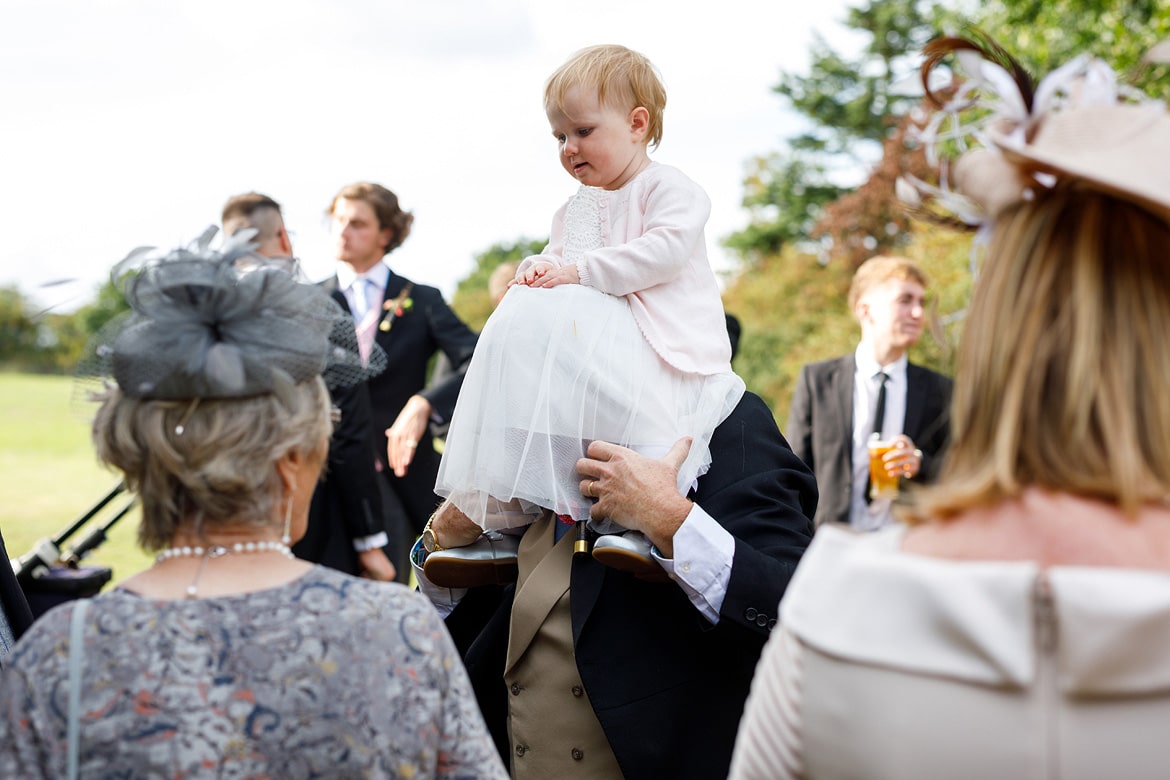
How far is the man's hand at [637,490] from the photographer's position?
2.49 metres

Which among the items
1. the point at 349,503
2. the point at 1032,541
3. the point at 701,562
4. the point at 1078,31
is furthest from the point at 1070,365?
the point at 1078,31

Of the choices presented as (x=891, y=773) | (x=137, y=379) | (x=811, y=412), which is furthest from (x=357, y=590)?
(x=811, y=412)

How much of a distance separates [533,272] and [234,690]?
4.60 ft

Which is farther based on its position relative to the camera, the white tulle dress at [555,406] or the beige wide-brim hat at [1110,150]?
the white tulle dress at [555,406]

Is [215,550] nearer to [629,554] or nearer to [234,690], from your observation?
[234,690]

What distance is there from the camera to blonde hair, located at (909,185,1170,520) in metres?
1.43

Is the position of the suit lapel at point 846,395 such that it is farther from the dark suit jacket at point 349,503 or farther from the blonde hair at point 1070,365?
the blonde hair at point 1070,365

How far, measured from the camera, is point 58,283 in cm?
198

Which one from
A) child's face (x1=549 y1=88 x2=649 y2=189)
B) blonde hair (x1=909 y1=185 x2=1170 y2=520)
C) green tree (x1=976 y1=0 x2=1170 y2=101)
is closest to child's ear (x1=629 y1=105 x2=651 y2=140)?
child's face (x1=549 y1=88 x2=649 y2=189)

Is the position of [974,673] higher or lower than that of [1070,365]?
lower

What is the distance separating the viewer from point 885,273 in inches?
243

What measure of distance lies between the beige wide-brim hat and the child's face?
4.88 feet

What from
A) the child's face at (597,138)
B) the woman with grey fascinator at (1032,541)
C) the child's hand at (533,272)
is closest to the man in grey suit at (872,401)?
the child's face at (597,138)

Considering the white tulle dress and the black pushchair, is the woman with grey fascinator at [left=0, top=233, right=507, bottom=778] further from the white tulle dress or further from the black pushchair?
the black pushchair
